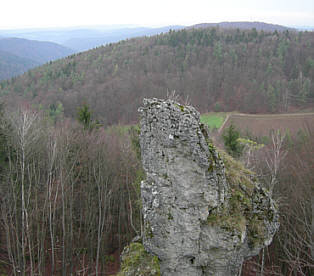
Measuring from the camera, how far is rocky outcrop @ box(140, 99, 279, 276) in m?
7.33

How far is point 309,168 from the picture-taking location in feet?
43.2

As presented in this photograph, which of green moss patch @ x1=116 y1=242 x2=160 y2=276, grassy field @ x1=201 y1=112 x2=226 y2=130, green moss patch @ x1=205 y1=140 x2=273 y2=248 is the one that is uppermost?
green moss patch @ x1=205 y1=140 x2=273 y2=248

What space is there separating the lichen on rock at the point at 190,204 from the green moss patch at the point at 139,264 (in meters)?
0.29

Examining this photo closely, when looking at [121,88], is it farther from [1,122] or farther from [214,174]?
[214,174]

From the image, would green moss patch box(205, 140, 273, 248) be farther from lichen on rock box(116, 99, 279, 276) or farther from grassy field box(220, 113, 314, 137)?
grassy field box(220, 113, 314, 137)

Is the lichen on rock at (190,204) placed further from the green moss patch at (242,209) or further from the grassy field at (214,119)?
the grassy field at (214,119)

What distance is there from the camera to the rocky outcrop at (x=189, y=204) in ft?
24.0

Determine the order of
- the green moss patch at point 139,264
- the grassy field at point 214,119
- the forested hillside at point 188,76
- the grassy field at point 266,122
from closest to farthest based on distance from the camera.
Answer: the green moss patch at point 139,264 → the grassy field at point 266,122 → the grassy field at point 214,119 → the forested hillside at point 188,76

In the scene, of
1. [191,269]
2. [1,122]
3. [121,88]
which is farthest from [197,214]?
[121,88]

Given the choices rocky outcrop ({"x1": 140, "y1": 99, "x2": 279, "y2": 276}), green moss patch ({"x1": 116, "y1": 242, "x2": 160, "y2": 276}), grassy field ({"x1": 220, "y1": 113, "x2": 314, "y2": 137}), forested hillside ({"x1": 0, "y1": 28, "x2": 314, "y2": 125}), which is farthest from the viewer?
forested hillside ({"x1": 0, "y1": 28, "x2": 314, "y2": 125})

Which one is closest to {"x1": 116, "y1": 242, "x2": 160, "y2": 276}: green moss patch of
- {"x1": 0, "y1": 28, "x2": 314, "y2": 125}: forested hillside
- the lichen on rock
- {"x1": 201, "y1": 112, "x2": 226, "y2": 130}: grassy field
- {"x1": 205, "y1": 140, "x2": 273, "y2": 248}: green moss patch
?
the lichen on rock

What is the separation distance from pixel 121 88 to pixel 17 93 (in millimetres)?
25874

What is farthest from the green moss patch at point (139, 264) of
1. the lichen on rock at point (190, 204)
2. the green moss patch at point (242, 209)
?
the green moss patch at point (242, 209)

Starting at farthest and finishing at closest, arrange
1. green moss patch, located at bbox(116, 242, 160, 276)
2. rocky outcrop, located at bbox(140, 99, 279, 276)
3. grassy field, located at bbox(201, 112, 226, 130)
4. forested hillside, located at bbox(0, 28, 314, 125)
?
forested hillside, located at bbox(0, 28, 314, 125)
grassy field, located at bbox(201, 112, 226, 130)
green moss patch, located at bbox(116, 242, 160, 276)
rocky outcrop, located at bbox(140, 99, 279, 276)
